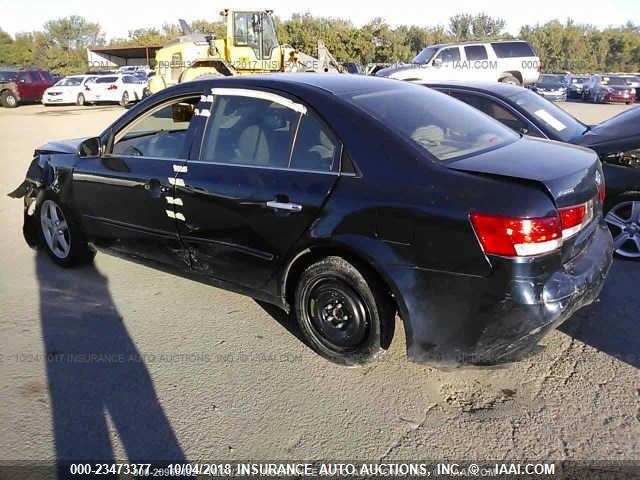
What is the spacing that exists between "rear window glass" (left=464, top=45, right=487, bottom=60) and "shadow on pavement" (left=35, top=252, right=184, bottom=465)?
18.2 metres

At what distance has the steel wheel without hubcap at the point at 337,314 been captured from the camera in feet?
10.3

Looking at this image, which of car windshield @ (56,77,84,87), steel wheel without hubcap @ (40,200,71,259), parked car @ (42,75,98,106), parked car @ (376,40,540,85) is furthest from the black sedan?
car windshield @ (56,77,84,87)

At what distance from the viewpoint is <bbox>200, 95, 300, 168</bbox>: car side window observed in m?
3.41

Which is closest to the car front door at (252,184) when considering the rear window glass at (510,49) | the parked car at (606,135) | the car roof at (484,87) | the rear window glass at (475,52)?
the car roof at (484,87)

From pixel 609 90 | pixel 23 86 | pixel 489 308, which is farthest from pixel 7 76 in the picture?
pixel 489 308

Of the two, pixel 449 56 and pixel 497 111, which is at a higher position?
pixel 449 56

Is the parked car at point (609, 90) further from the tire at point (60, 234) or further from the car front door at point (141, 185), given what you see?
the tire at point (60, 234)

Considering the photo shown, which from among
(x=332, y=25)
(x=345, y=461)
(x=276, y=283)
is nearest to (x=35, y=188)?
(x=276, y=283)

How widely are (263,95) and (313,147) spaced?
594 mm

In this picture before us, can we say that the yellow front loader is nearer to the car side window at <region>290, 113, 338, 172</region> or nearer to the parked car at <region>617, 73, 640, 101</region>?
the car side window at <region>290, 113, 338, 172</region>

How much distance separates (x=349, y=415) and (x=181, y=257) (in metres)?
1.76

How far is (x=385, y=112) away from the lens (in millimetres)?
3260

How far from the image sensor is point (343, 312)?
3.21 meters

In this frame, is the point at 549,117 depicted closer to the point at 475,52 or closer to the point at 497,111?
the point at 497,111
